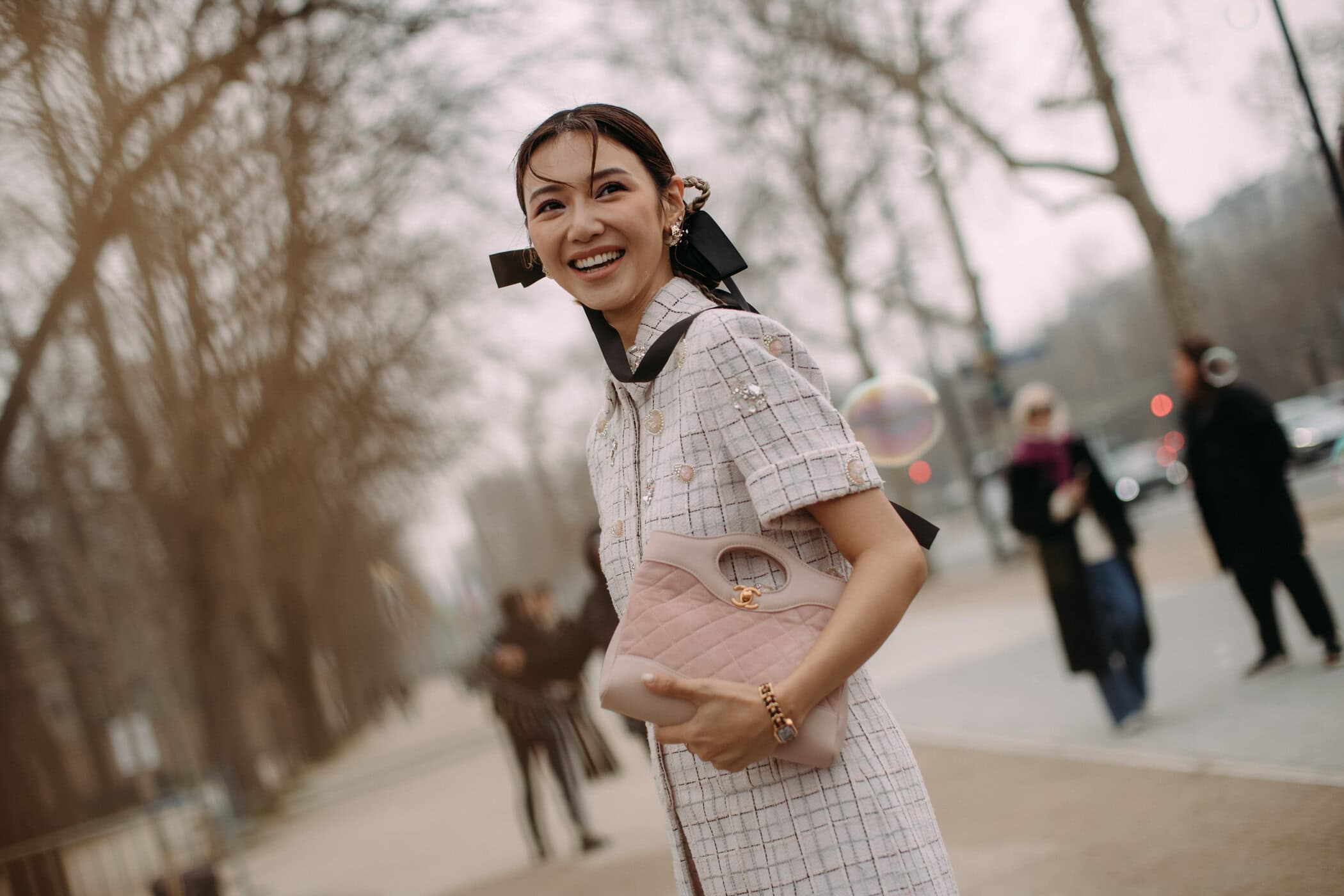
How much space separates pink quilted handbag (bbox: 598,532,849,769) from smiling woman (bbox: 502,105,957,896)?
18 millimetres

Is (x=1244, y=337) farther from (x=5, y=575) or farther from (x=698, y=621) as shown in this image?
(x=698, y=621)

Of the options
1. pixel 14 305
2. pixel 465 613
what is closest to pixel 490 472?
pixel 14 305

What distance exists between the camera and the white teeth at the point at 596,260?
179 centimetres

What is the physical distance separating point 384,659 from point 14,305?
297 inches

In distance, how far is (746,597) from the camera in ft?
5.03

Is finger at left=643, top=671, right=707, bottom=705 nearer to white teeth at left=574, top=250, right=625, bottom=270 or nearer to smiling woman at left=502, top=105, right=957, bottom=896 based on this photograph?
smiling woman at left=502, top=105, right=957, bottom=896

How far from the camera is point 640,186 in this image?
1.79 m

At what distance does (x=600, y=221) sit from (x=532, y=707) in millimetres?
6918

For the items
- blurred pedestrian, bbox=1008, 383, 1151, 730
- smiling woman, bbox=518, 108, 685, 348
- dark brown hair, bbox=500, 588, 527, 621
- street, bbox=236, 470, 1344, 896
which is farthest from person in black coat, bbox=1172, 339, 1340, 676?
smiling woman, bbox=518, 108, 685, 348

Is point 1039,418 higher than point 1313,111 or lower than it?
lower

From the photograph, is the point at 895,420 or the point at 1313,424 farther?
the point at 1313,424

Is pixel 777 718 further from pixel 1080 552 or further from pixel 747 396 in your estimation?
pixel 1080 552

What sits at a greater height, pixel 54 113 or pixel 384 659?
pixel 54 113

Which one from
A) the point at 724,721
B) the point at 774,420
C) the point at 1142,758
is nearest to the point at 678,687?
the point at 724,721
